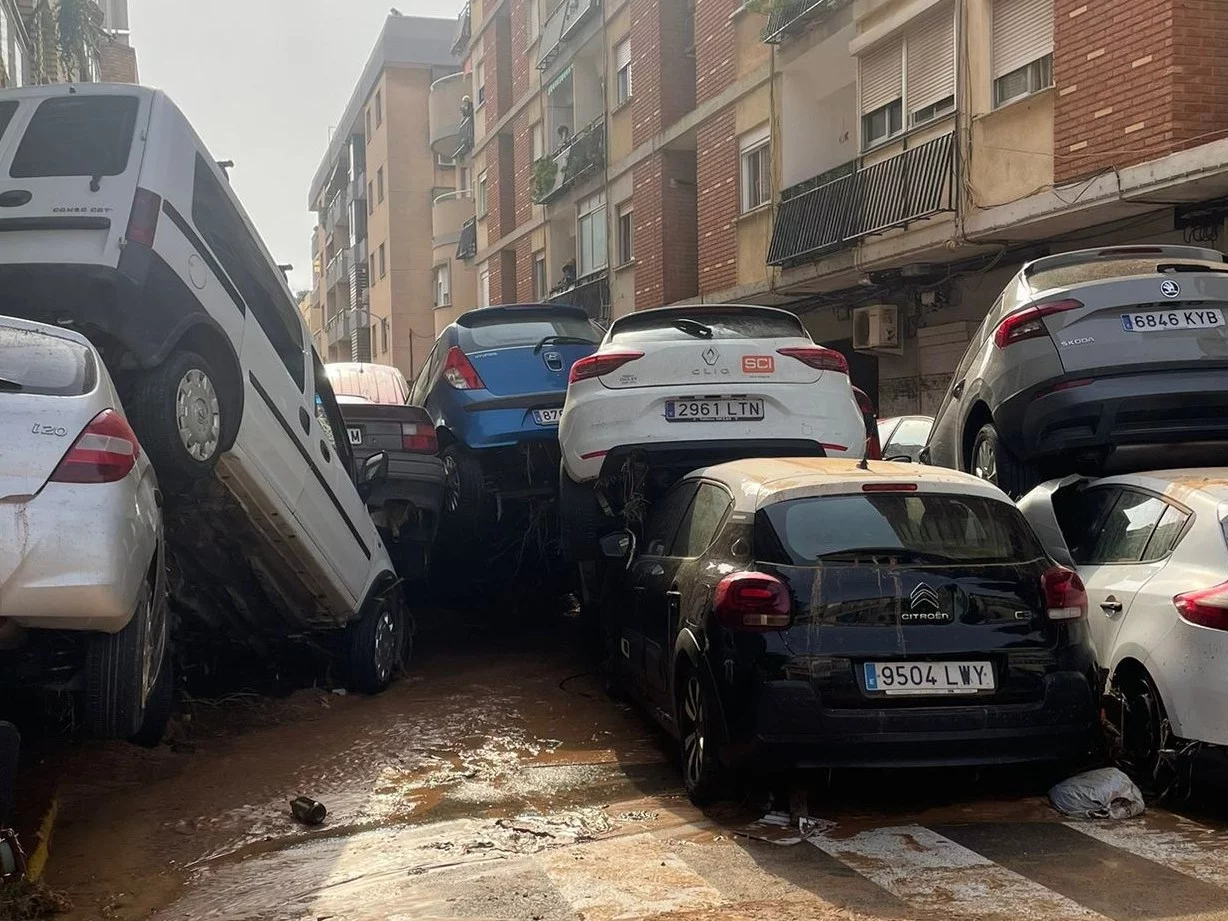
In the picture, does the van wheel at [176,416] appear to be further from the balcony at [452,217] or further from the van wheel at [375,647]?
the balcony at [452,217]

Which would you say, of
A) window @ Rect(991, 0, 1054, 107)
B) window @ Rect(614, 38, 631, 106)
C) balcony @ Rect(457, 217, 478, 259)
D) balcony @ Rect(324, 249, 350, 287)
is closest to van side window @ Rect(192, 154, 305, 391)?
window @ Rect(991, 0, 1054, 107)

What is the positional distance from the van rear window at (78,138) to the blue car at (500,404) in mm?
3969

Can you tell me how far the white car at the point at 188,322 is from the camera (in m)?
5.21


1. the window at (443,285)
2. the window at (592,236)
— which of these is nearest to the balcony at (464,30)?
the window at (443,285)

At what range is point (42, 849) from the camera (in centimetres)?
463

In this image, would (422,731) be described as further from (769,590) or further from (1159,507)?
(1159,507)

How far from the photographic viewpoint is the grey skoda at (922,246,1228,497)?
6.64m

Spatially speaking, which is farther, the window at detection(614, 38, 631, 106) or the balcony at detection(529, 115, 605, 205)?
the balcony at detection(529, 115, 605, 205)

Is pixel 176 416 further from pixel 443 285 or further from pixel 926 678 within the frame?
pixel 443 285

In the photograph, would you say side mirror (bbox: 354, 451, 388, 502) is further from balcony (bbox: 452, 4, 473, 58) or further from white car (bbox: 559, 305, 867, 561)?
balcony (bbox: 452, 4, 473, 58)

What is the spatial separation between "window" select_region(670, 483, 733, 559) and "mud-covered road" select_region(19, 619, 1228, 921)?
1.08m

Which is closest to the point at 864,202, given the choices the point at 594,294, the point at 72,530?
the point at 594,294

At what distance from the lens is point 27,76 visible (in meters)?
20.5

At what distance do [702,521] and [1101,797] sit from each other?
212cm
